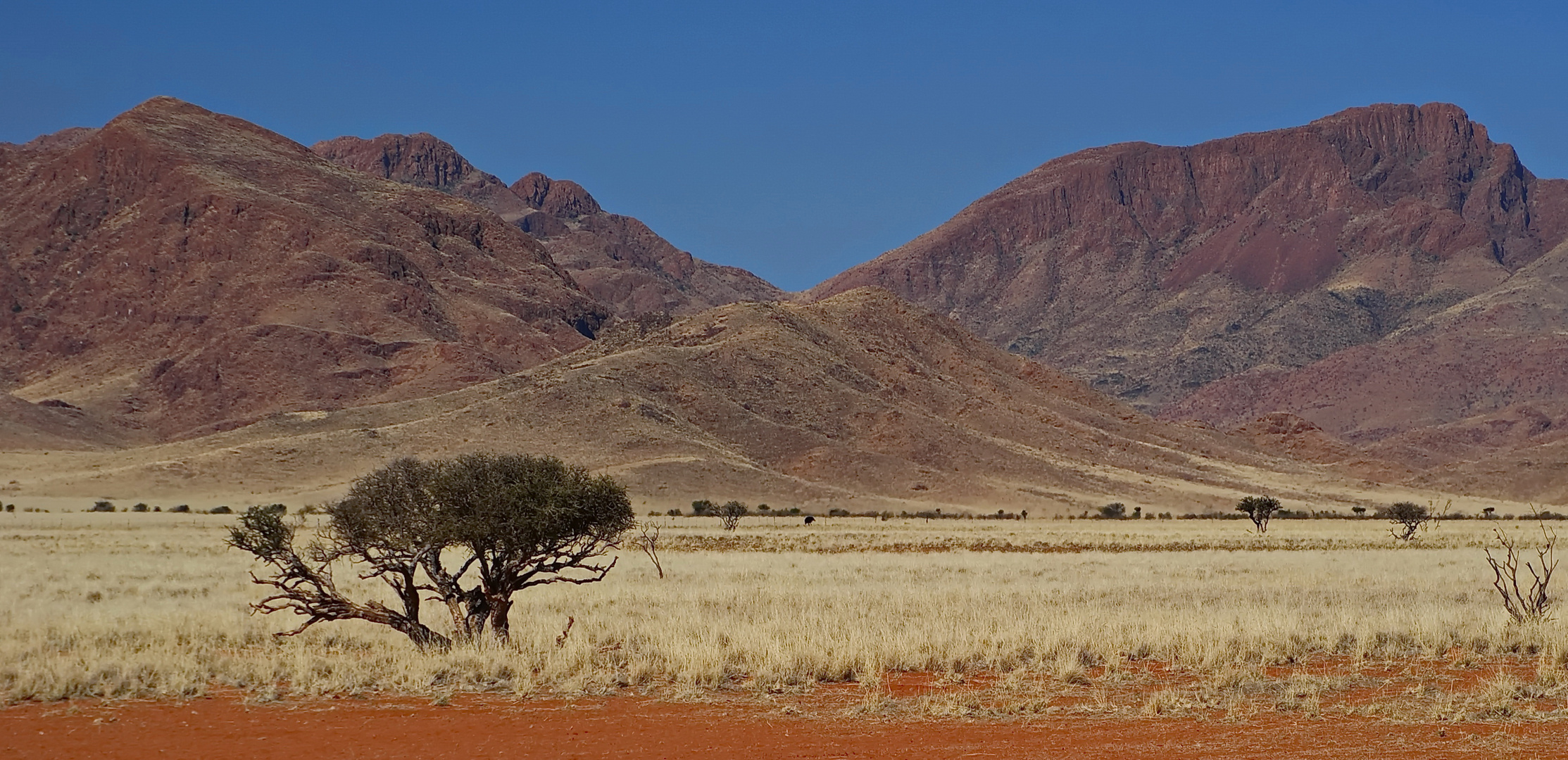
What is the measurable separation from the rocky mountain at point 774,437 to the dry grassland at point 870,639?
56.7 m

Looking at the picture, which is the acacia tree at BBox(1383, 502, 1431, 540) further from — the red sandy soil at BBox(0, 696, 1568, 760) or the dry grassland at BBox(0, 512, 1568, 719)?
the red sandy soil at BBox(0, 696, 1568, 760)

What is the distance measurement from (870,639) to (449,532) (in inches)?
233

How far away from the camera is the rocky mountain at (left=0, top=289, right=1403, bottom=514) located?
314 ft

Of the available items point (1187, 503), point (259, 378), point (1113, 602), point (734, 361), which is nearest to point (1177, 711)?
point (1113, 602)

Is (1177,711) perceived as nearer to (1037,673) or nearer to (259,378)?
(1037,673)

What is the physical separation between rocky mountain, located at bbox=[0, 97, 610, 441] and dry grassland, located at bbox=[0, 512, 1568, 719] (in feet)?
358

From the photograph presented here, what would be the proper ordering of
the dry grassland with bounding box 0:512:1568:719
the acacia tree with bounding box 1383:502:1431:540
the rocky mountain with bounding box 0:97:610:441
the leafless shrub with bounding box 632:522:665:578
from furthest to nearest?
1. the rocky mountain with bounding box 0:97:610:441
2. the acacia tree with bounding box 1383:502:1431:540
3. the leafless shrub with bounding box 632:522:665:578
4. the dry grassland with bounding box 0:512:1568:719

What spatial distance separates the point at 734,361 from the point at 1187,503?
37868 mm

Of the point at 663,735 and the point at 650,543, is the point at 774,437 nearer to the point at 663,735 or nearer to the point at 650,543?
the point at 650,543

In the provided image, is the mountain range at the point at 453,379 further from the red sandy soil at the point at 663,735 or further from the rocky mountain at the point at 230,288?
the red sandy soil at the point at 663,735

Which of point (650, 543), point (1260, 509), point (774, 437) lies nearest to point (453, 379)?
point (774, 437)

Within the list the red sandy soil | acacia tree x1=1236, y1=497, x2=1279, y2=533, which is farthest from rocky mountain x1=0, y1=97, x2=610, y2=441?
the red sandy soil

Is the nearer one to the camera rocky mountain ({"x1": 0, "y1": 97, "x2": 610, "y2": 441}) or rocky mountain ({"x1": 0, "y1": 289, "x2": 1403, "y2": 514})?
rocky mountain ({"x1": 0, "y1": 289, "x2": 1403, "y2": 514})

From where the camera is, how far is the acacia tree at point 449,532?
63.7 ft
